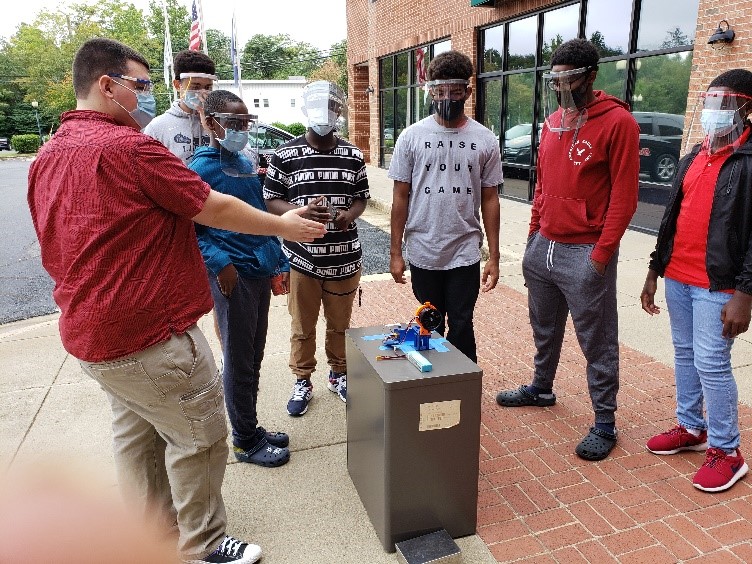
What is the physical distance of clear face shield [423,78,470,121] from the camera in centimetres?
325

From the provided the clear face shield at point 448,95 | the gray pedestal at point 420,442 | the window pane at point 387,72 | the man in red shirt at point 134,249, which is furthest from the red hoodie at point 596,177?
Answer: the window pane at point 387,72

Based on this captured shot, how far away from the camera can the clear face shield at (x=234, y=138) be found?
2686 millimetres

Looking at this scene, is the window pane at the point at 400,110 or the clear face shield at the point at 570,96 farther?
the window pane at the point at 400,110

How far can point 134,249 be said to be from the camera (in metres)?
1.90

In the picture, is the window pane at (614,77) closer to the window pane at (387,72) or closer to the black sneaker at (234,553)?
the black sneaker at (234,553)

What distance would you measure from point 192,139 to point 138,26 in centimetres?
5952

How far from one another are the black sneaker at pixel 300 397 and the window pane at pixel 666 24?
6566 mm

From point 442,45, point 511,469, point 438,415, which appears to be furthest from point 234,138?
point 442,45

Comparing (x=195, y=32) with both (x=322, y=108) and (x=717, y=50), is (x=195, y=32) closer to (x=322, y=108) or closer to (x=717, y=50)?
(x=717, y=50)

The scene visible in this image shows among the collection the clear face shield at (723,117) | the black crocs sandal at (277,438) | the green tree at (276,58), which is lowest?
the black crocs sandal at (277,438)

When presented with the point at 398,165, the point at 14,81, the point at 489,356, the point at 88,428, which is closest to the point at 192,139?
the point at 398,165

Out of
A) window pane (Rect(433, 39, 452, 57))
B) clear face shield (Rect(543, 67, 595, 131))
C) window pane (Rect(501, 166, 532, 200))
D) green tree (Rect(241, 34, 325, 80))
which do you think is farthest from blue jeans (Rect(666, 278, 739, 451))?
green tree (Rect(241, 34, 325, 80))

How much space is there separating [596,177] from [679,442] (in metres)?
1.54

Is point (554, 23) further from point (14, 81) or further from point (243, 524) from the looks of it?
point (14, 81)
